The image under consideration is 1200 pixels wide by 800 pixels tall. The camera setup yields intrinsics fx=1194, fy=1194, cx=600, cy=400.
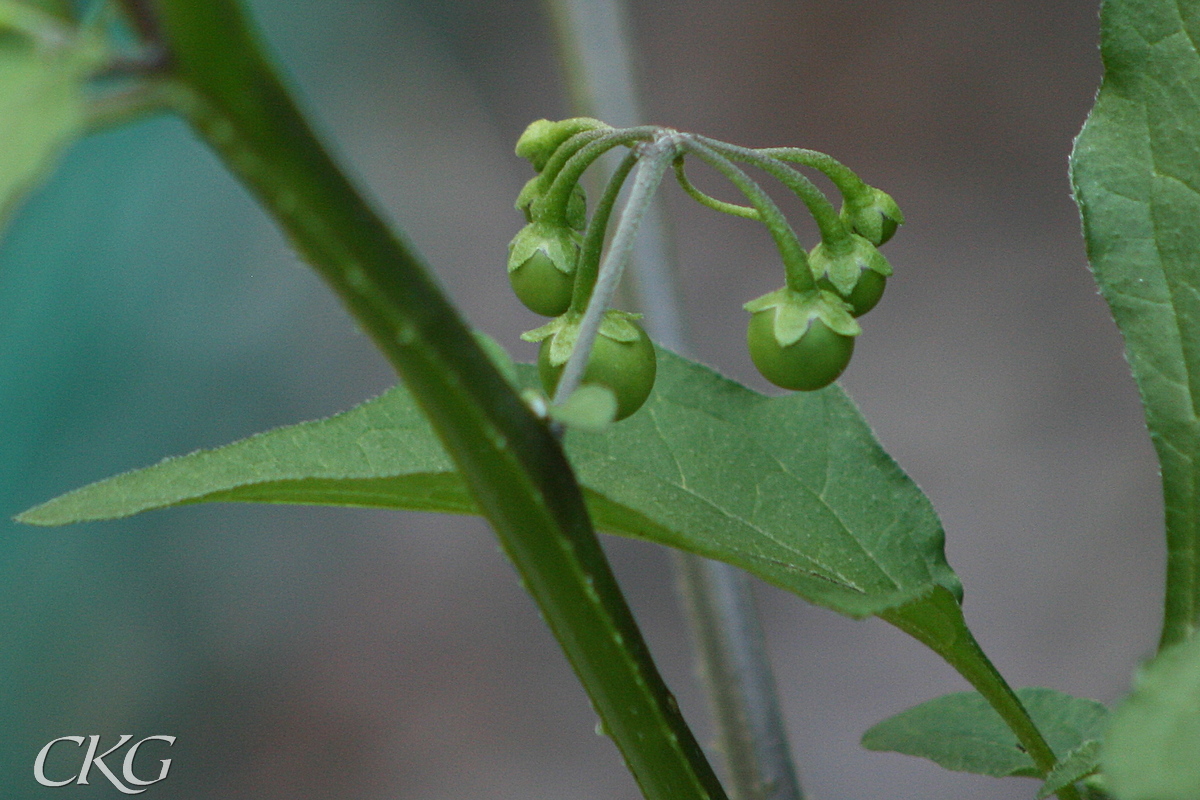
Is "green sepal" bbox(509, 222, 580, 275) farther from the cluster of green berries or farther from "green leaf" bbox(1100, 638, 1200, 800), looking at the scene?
"green leaf" bbox(1100, 638, 1200, 800)

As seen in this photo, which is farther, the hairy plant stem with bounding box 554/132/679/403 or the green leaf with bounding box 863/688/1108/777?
the green leaf with bounding box 863/688/1108/777

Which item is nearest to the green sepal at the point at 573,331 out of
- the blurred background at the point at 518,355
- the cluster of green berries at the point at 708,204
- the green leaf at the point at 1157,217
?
the cluster of green berries at the point at 708,204

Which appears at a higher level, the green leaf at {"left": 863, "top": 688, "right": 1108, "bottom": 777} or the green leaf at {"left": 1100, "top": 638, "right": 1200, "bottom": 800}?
the green leaf at {"left": 863, "top": 688, "right": 1108, "bottom": 777}

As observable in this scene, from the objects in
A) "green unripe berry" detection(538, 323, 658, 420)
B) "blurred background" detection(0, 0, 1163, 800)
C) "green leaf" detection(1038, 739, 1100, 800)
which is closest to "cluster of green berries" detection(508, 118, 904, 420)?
"green unripe berry" detection(538, 323, 658, 420)

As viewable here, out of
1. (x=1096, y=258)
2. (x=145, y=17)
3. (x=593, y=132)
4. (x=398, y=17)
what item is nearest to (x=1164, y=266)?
(x=1096, y=258)

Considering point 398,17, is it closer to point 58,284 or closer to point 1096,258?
point 58,284

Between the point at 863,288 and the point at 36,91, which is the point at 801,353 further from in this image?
the point at 36,91
